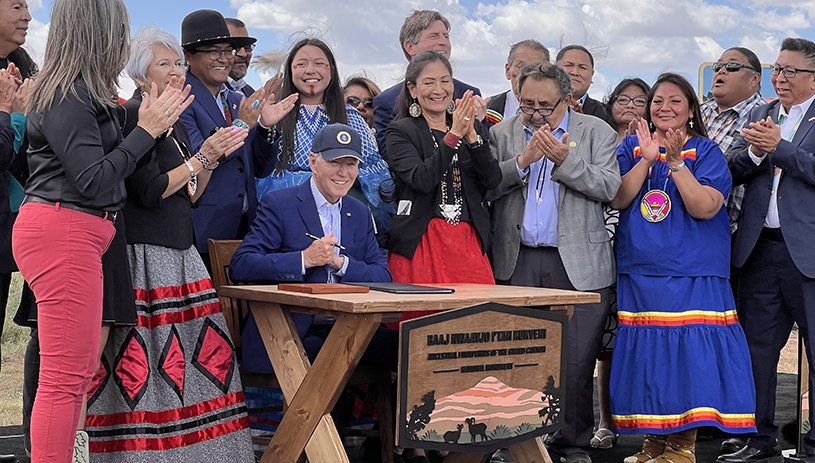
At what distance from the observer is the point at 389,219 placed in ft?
13.5

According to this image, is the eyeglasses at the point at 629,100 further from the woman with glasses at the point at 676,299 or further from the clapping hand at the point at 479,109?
the clapping hand at the point at 479,109

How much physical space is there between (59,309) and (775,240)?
3.22 m

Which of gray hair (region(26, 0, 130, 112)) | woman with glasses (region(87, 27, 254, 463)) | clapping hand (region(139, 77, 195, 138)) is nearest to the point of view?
gray hair (region(26, 0, 130, 112))

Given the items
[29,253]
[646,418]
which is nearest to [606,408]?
[646,418]

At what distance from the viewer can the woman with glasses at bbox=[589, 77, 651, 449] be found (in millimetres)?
4254

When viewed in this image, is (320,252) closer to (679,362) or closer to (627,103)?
A: (679,362)

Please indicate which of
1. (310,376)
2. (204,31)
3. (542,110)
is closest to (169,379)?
(310,376)

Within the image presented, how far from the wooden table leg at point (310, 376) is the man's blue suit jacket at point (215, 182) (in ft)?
2.33

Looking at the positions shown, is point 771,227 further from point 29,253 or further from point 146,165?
point 29,253

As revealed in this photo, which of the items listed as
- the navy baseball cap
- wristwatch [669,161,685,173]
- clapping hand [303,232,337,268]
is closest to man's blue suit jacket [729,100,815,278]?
wristwatch [669,161,685,173]

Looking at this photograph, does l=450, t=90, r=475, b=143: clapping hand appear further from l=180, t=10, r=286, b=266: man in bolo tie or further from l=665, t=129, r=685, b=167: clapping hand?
l=665, t=129, r=685, b=167: clapping hand

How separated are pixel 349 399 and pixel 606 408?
1.40m

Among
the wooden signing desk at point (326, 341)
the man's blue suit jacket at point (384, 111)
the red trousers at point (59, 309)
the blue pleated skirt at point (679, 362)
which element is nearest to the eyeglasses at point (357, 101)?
the man's blue suit jacket at point (384, 111)

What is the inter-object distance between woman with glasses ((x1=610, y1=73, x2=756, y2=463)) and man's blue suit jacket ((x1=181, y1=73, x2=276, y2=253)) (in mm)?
1719
